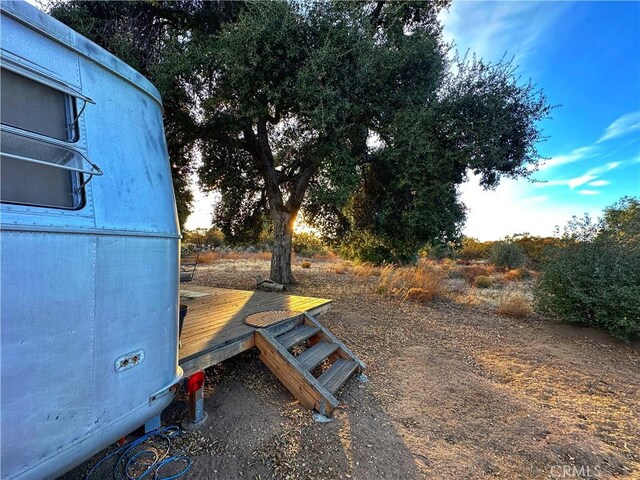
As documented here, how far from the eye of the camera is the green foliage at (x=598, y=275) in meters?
5.18

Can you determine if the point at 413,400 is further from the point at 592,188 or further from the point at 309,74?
the point at 592,188

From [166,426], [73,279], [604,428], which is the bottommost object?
[604,428]

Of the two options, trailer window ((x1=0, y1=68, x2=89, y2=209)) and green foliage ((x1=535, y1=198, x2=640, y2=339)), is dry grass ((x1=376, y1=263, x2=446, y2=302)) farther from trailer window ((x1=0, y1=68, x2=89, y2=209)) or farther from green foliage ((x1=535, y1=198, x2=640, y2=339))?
trailer window ((x1=0, y1=68, x2=89, y2=209))

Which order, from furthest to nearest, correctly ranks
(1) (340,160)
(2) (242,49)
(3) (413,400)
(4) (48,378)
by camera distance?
(1) (340,160)
(2) (242,49)
(3) (413,400)
(4) (48,378)

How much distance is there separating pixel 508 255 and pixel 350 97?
13892 millimetres

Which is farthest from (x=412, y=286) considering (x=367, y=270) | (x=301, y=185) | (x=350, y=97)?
(x=350, y=97)

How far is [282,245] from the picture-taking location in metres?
9.12

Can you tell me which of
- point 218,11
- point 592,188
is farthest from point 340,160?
point 592,188

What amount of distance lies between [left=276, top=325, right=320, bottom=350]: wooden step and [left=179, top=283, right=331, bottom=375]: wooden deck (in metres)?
0.37

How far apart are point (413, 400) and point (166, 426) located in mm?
2481

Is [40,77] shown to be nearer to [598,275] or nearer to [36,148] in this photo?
[36,148]

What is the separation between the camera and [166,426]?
2609 mm

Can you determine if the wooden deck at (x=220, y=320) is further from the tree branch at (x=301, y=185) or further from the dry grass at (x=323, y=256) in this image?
the dry grass at (x=323, y=256)

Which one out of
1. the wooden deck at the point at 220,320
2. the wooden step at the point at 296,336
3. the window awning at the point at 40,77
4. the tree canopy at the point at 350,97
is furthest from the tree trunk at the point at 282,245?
the window awning at the point at 40,77
